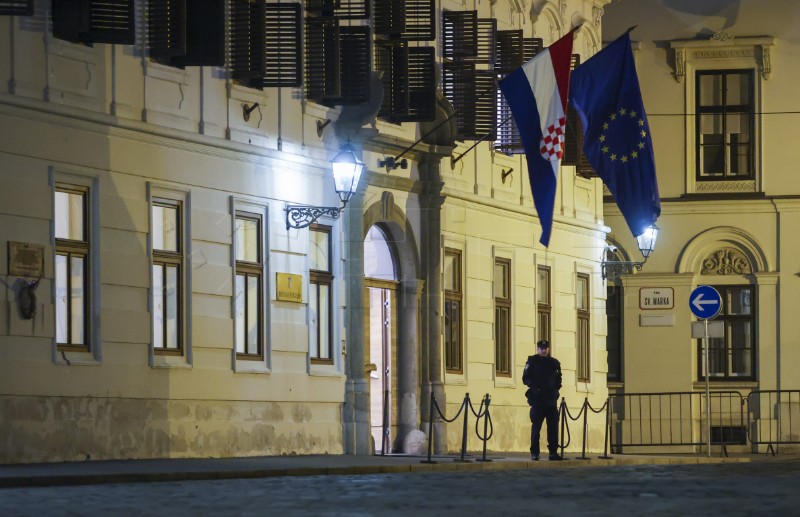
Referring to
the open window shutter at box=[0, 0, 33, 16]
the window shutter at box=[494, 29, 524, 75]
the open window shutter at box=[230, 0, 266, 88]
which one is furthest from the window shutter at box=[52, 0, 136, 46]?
the window shutter at box=[494, 29, 524, 75]

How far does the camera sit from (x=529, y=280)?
35.1 meters

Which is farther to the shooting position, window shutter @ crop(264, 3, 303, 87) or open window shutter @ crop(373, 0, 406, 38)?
open window shutter @ crop(373, 0, 406, 38)

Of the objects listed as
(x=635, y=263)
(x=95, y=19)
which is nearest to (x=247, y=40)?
(x=95, y=19)

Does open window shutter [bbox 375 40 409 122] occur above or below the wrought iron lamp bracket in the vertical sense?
above

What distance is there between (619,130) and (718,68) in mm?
16342

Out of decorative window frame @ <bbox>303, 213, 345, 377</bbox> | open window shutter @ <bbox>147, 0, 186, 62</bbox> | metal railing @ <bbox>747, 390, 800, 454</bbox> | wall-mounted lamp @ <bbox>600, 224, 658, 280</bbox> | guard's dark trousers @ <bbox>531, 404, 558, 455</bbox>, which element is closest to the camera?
open window shutter @ <bbox>147, 0, 186, 62</bbox>

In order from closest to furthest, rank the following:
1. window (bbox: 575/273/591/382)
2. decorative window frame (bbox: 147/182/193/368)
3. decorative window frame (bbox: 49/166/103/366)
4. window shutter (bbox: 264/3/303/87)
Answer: decorative window frame (bbox: 49/166/103/366), decorative window frame (bbox: 147/182/193/368), window shutter (bbox: 264/3/303/87), window (bbox: 575/273/591/382)

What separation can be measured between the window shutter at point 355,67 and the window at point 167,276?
320cm

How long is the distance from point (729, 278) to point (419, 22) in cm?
1484

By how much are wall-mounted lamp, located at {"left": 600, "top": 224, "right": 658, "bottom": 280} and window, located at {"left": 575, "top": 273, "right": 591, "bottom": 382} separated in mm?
736

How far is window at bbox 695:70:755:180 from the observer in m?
42.2

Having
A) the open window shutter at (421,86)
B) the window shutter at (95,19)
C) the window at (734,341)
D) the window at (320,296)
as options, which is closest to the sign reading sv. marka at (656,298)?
the window at (734,341)

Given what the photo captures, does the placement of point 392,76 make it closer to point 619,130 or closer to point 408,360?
point 619,130

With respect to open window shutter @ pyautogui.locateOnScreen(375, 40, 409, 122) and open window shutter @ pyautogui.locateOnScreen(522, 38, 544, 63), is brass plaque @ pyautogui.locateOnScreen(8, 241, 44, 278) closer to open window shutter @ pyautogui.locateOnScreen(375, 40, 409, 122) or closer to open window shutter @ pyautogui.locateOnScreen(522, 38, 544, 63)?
open window shutter @ pyautogui.locateOnScreen(375, 40, 409, 122)
